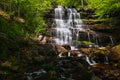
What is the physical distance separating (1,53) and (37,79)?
493 centimetres

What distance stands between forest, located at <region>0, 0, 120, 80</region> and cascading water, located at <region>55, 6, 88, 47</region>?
0.21 meters

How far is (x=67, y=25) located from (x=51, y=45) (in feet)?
30.1

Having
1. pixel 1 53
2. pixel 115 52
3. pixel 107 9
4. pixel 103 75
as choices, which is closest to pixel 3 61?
pixel 1 53

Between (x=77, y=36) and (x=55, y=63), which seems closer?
(x=55, y=63)

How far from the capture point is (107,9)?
33.3 metres

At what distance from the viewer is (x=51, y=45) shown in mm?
28516

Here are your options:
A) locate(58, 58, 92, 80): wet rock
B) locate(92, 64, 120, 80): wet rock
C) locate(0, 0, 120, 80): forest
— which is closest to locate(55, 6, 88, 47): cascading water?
locate(0, 0, 120, 80): forest

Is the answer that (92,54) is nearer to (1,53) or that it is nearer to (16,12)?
(1,53)

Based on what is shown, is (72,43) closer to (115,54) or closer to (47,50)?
(47,50)

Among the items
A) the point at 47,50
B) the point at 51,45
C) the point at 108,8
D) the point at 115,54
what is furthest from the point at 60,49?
the point at 108,8

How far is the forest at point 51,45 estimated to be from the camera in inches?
714

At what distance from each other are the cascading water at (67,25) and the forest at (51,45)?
21 centimetres

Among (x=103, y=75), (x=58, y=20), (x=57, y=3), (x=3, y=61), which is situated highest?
(x=57, y=3)

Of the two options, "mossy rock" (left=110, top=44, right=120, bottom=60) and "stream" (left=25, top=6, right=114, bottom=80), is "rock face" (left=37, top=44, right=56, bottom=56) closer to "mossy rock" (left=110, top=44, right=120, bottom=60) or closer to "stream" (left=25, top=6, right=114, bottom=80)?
"stream" (left=25, top=6, right=114, bottom=80)
